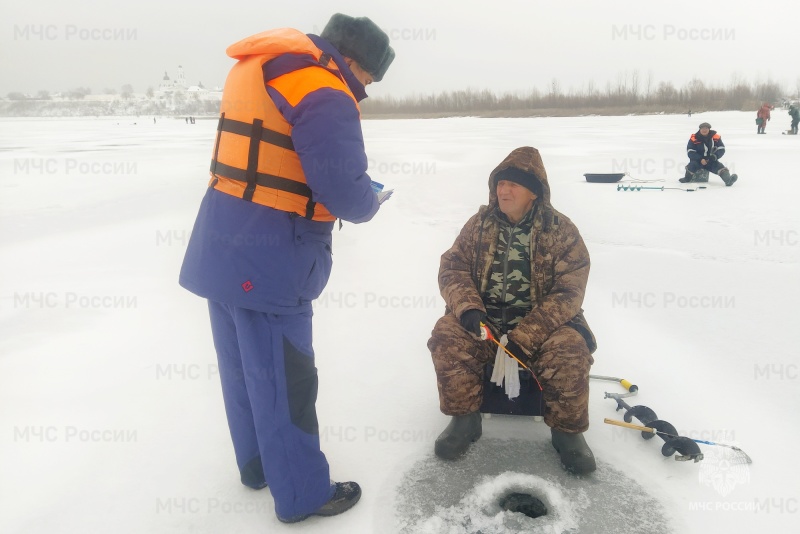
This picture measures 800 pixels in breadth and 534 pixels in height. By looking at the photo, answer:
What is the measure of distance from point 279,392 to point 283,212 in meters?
0.62

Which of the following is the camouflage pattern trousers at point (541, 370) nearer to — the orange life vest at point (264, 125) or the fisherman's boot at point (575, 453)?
the fisherman's boot at point (575, 453)

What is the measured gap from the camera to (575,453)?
2.17m

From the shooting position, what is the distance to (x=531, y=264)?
2.46 m

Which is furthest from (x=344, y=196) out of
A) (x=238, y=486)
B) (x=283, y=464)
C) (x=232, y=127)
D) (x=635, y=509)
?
(x=635, y=509)

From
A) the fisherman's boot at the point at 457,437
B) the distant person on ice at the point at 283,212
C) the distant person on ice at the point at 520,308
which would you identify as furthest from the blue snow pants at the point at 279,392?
the distant person on ice at the point at 520,308

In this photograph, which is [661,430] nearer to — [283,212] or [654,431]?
[654,431]

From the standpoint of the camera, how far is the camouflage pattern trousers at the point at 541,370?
2.21m

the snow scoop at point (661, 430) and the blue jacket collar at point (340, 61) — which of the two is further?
the snow scoop at point (661, 430)

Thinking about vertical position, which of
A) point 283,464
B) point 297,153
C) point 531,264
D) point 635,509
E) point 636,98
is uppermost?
point 636,98

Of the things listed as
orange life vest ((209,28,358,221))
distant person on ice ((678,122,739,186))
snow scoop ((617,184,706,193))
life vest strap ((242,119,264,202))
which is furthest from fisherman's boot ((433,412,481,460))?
distant person on ice ((678,122,739,186))

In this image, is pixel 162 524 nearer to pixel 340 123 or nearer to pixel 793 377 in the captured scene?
pixel 340 123

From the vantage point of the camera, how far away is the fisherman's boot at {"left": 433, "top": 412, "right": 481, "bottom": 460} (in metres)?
2.29

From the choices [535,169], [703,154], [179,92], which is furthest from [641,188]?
[179,92]

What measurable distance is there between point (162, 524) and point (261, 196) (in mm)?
A: 1302
